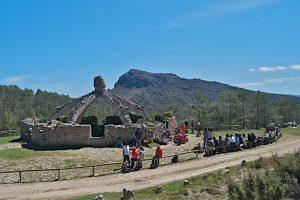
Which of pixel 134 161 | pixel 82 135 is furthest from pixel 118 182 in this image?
pixel 82 135

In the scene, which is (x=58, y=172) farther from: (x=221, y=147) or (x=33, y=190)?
(x=221, y=147)

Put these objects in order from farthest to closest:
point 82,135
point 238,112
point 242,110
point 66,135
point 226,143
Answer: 1. point 238,112
2. point 242,110
3. point 82,135
4. point 66,135
5. point 226,143

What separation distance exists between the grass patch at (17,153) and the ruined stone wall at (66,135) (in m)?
2.44

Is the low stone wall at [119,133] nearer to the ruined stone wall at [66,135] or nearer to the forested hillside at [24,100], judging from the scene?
the ruined stone wall at [66,135]

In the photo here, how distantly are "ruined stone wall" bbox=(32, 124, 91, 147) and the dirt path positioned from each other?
10923 millimetres

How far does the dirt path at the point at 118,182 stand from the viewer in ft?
79.3

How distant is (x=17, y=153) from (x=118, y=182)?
12.3 meters

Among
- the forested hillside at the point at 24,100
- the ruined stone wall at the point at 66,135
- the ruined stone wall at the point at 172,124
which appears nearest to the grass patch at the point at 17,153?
the ruined stone wall at the point at 66,135

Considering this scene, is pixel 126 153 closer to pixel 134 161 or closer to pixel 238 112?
pixel 134 161

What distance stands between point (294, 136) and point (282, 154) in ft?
35.6

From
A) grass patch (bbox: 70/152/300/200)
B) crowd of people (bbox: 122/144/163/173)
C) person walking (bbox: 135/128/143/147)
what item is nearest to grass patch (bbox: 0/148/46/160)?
person walking (bbox: 135/128/143/147)

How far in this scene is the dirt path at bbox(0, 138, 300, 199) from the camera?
24156 mm

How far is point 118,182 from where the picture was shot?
2608 centimetres

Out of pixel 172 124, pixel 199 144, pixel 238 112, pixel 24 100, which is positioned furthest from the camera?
pixel 24 100
